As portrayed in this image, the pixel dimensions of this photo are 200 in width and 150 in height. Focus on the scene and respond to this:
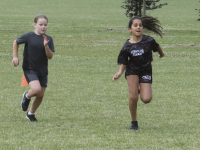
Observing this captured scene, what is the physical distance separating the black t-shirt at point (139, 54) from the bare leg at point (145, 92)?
246 millimetres

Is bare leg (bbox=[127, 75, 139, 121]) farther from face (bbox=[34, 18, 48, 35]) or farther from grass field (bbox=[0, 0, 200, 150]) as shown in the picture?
face (bbox=[34, 18, 48, 35])

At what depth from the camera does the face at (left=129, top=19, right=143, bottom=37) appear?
787 cm

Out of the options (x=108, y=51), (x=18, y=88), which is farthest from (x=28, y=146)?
(x=108, y=51)

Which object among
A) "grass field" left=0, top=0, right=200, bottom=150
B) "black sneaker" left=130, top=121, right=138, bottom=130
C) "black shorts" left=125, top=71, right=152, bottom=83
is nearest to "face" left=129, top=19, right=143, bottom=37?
"black shorts" left=125, top=71, right=152, bottom=83

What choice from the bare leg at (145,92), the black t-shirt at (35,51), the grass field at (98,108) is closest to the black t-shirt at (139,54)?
the bare leg at (145,92)

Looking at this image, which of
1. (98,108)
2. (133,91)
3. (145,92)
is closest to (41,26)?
(133,91)

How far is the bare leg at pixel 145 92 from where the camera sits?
7.81m

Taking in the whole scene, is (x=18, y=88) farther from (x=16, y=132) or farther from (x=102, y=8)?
(x=102, y=8)

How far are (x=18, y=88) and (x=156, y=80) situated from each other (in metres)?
3.70

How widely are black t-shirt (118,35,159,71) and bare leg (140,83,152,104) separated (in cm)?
25

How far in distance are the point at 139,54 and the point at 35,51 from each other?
1.63 m

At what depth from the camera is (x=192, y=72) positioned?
15945 mm

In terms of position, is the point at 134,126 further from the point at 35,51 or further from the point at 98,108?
the point at 98,108

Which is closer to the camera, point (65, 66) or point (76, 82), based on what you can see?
point (76, 82)
